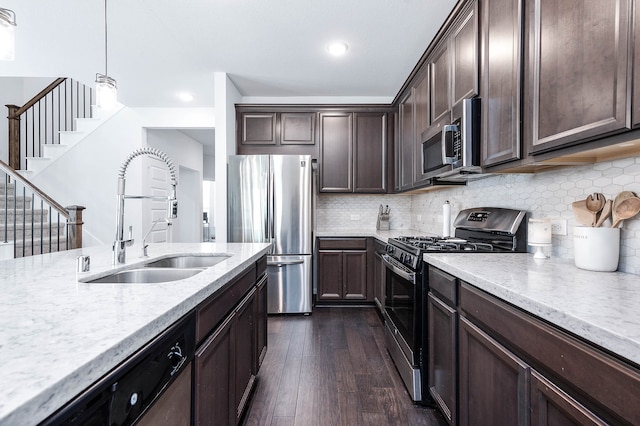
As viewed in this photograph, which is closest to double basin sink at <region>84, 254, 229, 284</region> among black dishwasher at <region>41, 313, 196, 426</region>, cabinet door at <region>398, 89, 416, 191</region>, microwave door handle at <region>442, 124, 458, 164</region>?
black dishwasher at <region>41, 313, 196, 426</region>

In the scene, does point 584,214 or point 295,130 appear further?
point 295,130

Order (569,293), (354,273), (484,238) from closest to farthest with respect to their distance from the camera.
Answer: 1. (569,293)
2. (484,238)
3. (354,273)

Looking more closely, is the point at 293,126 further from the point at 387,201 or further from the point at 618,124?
the point at 618,124

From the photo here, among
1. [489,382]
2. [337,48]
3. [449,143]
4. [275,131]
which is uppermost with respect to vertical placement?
[337,48]

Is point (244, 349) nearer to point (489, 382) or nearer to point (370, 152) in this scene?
point (489, 382)

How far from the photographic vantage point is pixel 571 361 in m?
0.77

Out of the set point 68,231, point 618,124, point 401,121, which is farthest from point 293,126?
point 618,124

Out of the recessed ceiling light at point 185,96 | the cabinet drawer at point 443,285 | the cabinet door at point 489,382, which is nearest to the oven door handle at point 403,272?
the cabinet drawer at point 443,285

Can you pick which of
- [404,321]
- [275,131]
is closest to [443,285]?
[404,321]

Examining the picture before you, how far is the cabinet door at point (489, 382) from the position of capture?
3.22 feet

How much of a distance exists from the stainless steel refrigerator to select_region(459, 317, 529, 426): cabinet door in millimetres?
2184

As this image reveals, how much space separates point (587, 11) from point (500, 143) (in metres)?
0.63

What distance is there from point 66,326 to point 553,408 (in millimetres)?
1208

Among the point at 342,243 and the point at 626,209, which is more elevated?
the point at 626,209
